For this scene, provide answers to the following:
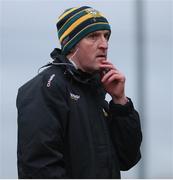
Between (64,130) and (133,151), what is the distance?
13.4 inches

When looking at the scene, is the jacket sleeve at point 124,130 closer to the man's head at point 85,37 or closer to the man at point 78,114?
the man at point 78,114

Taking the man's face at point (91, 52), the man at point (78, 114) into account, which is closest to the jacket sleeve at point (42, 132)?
the man at point (78, 114)

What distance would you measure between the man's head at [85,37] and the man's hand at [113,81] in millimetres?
36

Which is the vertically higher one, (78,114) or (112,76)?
(112,76)

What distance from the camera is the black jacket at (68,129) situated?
8.63ft

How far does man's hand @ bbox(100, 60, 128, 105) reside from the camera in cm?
283

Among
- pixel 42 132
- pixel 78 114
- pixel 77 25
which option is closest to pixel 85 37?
pixel 77 25

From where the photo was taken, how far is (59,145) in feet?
8.71

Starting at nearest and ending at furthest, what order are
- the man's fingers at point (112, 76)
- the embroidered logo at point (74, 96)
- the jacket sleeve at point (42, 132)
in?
the jacket sleeve at point (42, 132) < the embroidered logo at point (74, 96) < the man's fingers at point (112, 76)

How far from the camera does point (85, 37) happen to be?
2.84 metres

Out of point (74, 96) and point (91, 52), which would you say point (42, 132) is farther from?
point (91, 52)

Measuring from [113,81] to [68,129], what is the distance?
0.95ft

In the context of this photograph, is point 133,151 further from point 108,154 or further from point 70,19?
point 70,19

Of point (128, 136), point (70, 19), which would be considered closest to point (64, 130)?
point (128, 136)
